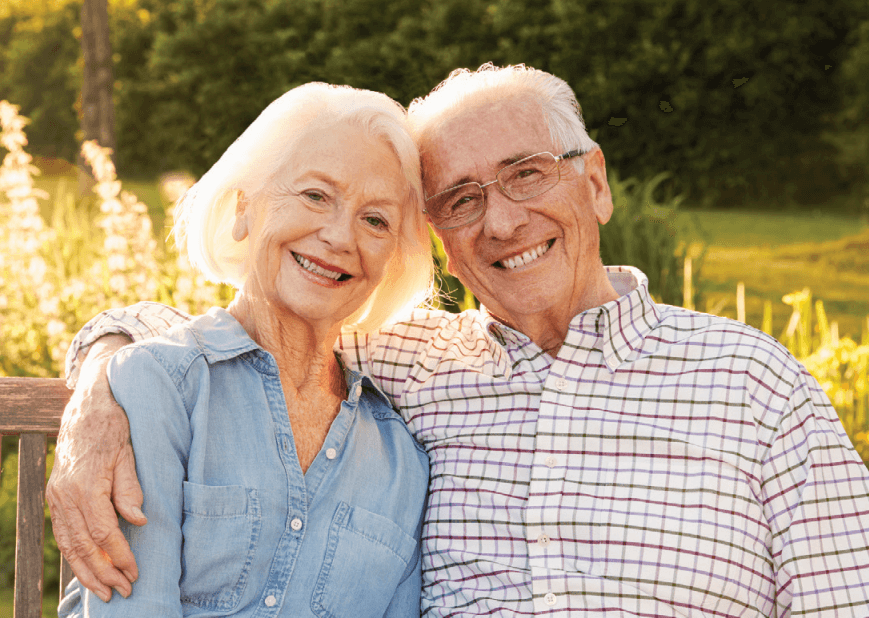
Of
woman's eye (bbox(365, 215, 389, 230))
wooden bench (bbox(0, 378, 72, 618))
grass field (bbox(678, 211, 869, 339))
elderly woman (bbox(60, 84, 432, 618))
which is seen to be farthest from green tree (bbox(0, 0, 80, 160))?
woman's eye (bbox(365, 215, 389, 230))

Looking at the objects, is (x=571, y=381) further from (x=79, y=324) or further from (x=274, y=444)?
(x=79, y=324)

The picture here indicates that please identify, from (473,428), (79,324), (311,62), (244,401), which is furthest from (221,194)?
(311,62)

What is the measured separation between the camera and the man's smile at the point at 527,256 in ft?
7.21

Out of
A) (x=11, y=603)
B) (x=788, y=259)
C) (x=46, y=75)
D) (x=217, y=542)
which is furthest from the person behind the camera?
(x=46, y=75)

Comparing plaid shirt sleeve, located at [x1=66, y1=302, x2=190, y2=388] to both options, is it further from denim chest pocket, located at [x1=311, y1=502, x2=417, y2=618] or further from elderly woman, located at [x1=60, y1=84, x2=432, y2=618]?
denim chest pocket, located at [x1=311, y1=502, x2=417, y2=618]

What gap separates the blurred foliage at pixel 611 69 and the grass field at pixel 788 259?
0.86 m

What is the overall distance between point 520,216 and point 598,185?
1.03 ft

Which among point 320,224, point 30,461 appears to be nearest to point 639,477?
point 320,224

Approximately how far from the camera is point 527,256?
7.22ft

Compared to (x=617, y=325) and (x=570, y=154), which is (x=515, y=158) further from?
(x=617, y=325)

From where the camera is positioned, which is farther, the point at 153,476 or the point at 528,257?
the point at 528,257

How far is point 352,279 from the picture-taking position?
202 cm

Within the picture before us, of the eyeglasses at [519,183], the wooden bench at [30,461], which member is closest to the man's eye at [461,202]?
the eyeglasses at [519,183]

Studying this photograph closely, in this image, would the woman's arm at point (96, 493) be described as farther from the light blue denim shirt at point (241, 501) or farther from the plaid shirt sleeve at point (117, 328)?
the plaid shirt sleeve at point (117, 328)
